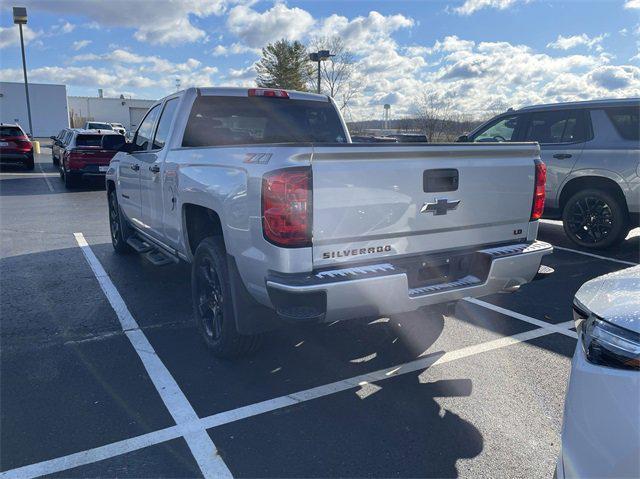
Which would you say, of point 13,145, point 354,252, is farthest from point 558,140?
point 13,145

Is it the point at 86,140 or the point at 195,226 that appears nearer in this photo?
the point at 195,226

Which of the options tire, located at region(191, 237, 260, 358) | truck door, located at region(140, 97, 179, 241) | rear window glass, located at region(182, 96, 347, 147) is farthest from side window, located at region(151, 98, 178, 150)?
tire, located at region(191, 237, 260, 358)

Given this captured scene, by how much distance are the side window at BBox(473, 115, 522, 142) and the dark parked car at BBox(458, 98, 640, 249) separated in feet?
0.35

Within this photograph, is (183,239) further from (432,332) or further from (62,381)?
(432,332)

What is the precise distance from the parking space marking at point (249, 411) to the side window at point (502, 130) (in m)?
4.65

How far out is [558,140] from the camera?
759 cm

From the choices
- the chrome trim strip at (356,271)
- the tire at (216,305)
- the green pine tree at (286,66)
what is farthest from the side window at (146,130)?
the green pine tree at (286,66)

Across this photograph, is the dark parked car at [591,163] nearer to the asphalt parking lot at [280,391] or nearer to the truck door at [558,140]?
the truck door at [558,140]

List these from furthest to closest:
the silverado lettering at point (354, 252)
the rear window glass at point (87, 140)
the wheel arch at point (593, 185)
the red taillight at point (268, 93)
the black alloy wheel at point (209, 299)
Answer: the rear window glass at point (87, 140)
the wheel arch at point (593, 185)
the red taillight at point (268, 93)
the black alloy wheel at point (209, 299)
the silverado lettering at point (354, 252)

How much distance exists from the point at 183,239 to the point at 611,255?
591 cm

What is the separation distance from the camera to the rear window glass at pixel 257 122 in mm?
4660

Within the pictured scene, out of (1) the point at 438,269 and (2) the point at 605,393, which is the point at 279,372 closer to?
(1) the point at 438,269

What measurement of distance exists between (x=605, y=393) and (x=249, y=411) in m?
2.10

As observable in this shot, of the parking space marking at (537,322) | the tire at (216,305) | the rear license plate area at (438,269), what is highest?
the rear license plate area at (438,269)
